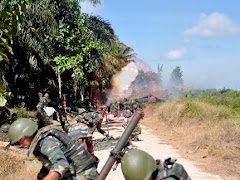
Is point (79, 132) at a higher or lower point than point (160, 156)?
higher

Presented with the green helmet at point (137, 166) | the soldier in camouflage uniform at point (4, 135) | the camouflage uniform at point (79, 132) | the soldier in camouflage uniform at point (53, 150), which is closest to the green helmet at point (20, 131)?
the soldier in camouflage uniform at point (53, 150)

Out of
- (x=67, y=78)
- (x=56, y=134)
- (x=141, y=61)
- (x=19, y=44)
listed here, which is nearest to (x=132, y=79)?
(x=141, y=61)

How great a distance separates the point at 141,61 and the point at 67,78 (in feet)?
30.5

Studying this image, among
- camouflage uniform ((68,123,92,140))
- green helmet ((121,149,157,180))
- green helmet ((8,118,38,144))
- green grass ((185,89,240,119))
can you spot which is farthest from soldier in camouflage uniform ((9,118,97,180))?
green grass ((185,89,240,119))

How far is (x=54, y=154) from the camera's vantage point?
8.84 feet

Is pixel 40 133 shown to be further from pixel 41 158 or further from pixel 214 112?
pixel 214 112

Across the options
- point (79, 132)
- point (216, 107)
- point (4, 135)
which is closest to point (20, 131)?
point (79, 132)

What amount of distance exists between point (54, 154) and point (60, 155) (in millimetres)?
56

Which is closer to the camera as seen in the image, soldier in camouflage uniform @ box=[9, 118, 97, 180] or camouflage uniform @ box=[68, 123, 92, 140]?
soldier in camouflage uniform @ box=[9, 118, 97, 180]

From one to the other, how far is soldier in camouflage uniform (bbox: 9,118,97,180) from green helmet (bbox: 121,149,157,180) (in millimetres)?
589

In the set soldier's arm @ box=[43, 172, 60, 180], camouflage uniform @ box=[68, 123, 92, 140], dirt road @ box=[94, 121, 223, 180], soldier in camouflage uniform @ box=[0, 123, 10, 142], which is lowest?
dirt road @ box=[94, 121, 223, 180]

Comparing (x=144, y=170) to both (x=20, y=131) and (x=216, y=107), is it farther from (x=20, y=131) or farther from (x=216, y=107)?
(x=216, y=107)

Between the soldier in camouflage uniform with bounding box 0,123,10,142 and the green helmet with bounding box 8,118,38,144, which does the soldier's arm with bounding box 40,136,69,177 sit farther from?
the soldier in camouflage uniform with bounding box 0,123,10,142

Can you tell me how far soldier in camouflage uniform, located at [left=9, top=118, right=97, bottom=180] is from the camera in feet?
8.73
